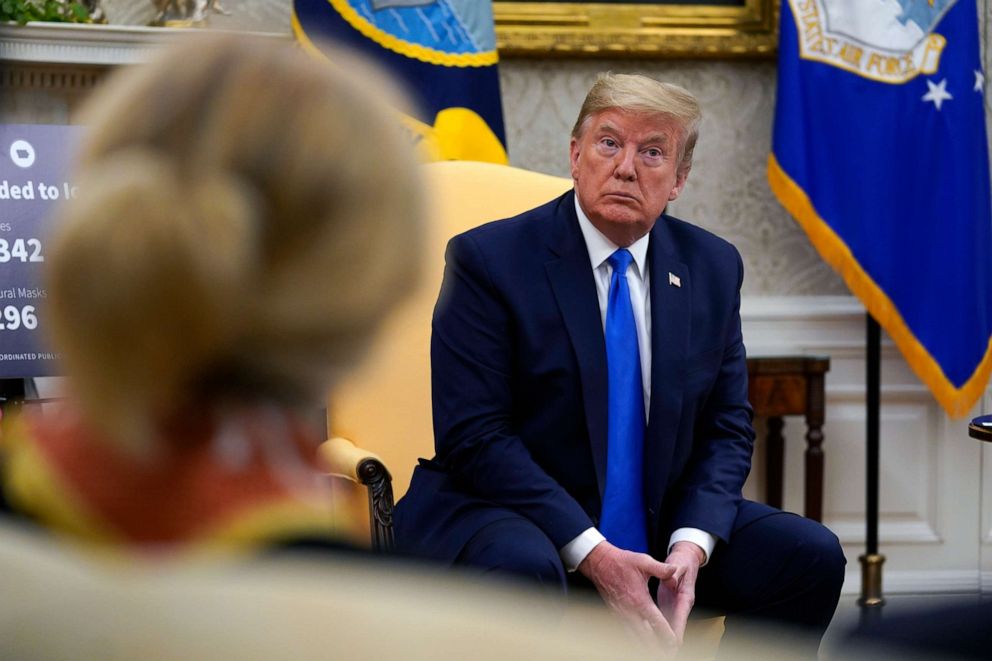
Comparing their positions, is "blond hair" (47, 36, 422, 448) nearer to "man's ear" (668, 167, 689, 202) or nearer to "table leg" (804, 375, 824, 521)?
"man's ear" (668, 167, 689, 202)

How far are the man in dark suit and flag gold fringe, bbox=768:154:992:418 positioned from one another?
6.59 feet

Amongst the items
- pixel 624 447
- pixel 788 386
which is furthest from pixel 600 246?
pixel 788 386

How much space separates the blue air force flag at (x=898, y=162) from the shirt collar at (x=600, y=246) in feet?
6.85

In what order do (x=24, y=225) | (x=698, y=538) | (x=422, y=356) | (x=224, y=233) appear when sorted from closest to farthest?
(x=224, y=233), (x=698, y=538), (x=422, y=356), (x=24, y=225)

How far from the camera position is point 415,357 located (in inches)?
113

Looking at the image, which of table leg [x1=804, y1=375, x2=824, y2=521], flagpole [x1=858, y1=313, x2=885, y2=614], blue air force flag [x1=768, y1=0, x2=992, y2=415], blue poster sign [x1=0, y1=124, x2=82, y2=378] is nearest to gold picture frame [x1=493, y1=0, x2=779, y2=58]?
blue air force flag [x1=768, y1=0, x2=992, y2=415]

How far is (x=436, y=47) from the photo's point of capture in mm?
3850

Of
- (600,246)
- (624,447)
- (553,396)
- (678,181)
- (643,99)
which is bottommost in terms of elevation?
(624,447)

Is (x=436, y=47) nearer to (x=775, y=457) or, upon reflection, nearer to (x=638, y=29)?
(x=638, y=29)

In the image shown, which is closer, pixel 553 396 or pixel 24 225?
pixel 553 396

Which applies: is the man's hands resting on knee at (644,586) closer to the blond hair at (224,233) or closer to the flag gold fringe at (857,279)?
the blond hair at (224,233)

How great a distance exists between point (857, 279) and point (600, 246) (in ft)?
7.31

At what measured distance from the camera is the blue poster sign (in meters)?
3.15

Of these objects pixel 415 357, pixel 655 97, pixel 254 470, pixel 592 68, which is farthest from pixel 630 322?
pixel 592 68
